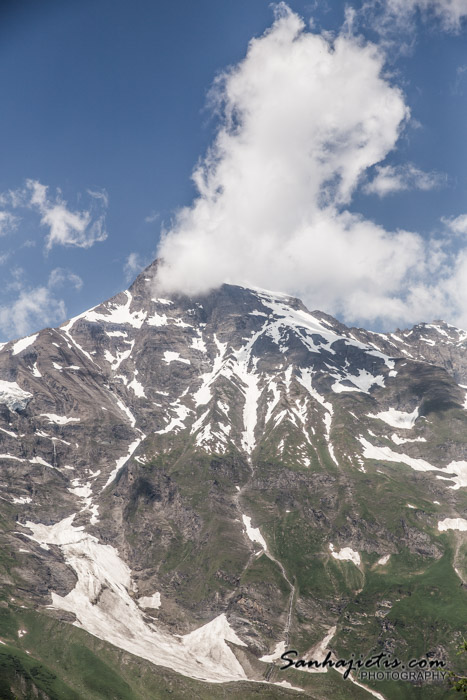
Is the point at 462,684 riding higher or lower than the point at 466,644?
lower

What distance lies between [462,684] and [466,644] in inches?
113

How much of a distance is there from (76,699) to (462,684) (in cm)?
21298

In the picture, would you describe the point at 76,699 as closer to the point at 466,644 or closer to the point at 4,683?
the point at 4,683

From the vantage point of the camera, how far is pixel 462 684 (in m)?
38.7

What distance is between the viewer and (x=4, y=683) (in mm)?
187000

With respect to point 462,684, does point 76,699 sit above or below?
below

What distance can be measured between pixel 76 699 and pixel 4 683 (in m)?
30.0

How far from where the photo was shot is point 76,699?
198750 mm

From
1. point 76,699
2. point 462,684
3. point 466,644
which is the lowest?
point 76,699

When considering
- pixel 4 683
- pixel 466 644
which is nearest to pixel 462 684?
pixel 466 644

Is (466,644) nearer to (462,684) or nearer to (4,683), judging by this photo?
(462,684)

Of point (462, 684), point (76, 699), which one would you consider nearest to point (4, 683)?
point (76, 699)

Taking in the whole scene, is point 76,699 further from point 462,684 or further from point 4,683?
point 462,684

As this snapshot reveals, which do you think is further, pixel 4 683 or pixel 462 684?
pixel 4 683
